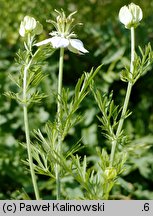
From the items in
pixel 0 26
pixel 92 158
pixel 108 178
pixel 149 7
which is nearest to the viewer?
pixel 108 178

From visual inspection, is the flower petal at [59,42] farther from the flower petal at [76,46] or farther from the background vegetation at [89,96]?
the background vegetation at [89,96]

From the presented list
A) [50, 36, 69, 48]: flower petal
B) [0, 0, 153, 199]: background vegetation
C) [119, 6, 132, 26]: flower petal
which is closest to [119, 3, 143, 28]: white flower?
[119, 6, 132, 26]: flower petal

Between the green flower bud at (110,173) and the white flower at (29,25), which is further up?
the white flower at (29,25)

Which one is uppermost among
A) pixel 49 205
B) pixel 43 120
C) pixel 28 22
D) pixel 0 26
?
pixel 0 26

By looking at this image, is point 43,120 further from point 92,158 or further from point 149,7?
point 149,7

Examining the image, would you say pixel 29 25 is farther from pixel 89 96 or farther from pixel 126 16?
pixel 89 96

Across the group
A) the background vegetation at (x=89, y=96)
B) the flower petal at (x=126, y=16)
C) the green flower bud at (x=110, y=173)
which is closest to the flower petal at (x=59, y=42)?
the flower petal at (x=126, y=16)

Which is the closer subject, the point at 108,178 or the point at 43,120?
the point at 108,178

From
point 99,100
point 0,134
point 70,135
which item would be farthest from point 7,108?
point 99,100
